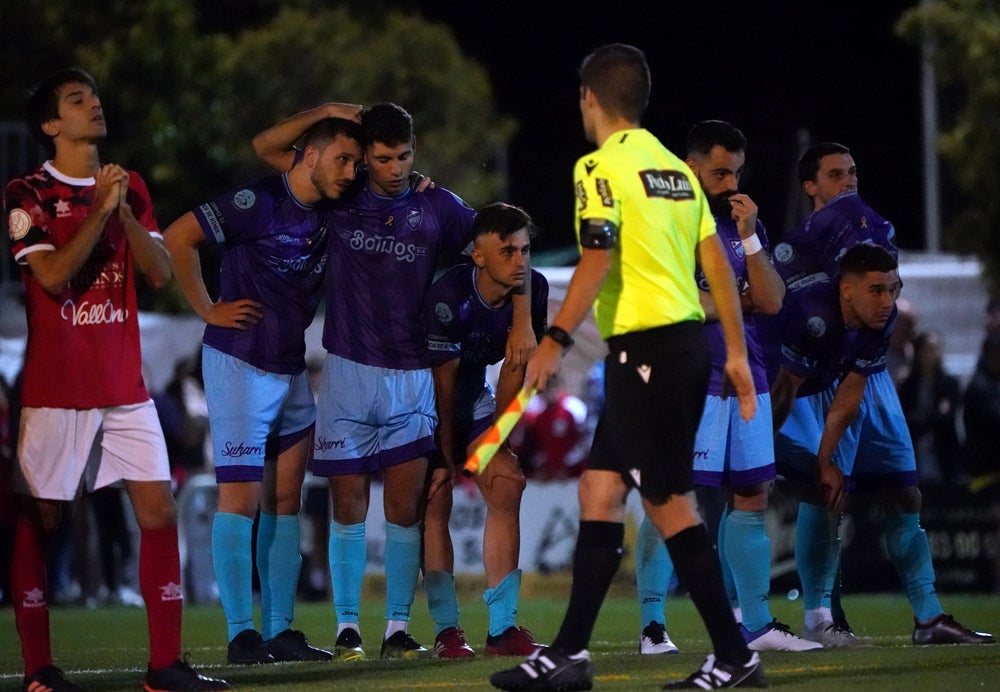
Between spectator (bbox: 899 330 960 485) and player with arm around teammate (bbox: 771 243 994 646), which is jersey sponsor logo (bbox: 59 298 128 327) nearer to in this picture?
player with arm around teammate (bbox: 771 243 994 646)

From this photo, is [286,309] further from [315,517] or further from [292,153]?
[315,517]

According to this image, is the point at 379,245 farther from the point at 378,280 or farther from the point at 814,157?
the point at 814,157

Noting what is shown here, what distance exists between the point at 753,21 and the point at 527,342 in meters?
40.6

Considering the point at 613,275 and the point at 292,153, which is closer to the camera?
the point at 613,275

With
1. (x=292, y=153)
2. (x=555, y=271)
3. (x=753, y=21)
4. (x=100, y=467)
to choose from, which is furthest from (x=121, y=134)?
(x=753, y=21)

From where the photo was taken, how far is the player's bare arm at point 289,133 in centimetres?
934

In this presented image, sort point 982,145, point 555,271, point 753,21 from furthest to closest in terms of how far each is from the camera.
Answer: point 753,21, point 982,145, point 555,271

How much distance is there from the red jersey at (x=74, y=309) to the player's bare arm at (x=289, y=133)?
180cm

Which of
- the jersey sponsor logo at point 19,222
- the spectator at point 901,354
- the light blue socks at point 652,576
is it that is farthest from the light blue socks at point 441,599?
the spectator at point 901,354

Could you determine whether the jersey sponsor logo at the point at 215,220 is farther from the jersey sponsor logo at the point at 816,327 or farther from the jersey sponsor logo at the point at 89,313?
the jersey sponsor logo at the point at 816,327

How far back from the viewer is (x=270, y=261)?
935cm

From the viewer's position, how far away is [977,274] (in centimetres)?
2052

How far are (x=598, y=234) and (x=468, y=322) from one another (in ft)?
7.74

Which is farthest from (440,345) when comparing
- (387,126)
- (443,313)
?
(387,126)
